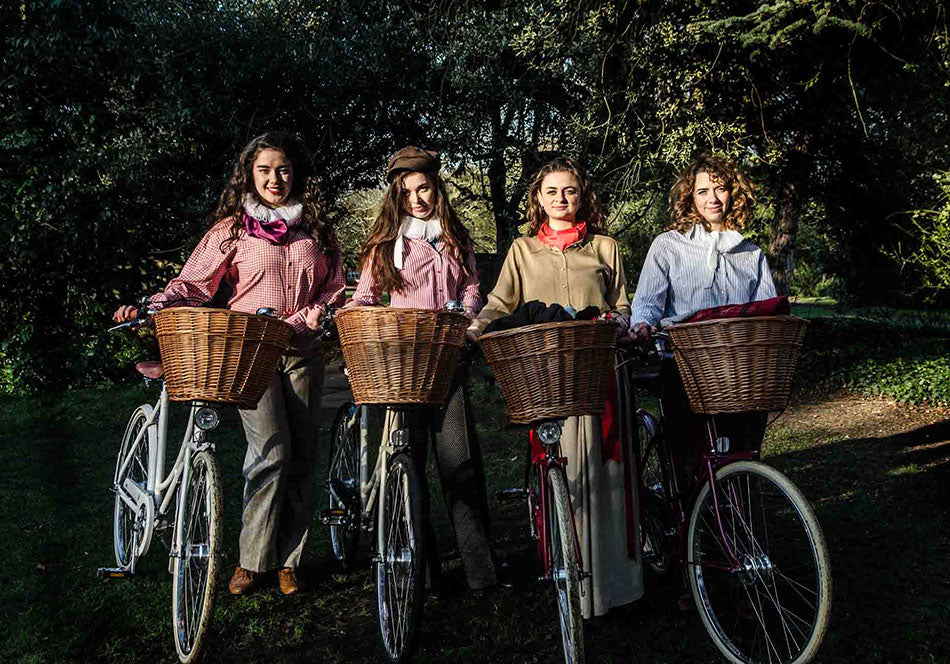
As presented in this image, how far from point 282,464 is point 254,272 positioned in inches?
36.5

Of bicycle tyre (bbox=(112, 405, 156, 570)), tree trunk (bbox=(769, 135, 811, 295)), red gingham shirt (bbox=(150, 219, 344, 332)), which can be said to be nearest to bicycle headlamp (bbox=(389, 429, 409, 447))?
red gingham shirt (bbox=(150, 219, 344, 332))

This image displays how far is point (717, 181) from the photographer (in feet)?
12.5

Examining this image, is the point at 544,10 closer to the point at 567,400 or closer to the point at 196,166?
the point at 196,166

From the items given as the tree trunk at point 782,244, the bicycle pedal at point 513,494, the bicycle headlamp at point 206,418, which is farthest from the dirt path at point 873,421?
the bicycle headlamp at point 206,418

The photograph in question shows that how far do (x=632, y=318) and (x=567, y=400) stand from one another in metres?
1.07

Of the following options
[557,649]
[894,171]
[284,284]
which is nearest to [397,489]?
[557,649]

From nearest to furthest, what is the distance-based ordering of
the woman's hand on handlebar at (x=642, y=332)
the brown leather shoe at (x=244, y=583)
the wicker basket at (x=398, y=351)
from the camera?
1. the wicker basket at (x=398, y=351)
2. the woman's hand on handlebar at (x=642, y=332)
3. the brown leather shoe at (x=244, y=583)

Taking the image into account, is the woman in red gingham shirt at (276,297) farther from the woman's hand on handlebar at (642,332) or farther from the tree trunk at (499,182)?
the tree trunk at (499,182)

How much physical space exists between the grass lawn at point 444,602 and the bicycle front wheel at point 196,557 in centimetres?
25

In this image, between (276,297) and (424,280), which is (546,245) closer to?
(424,280)

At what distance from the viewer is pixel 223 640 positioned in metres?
3.66

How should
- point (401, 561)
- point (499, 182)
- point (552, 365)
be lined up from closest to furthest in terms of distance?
point (552, 365), point (401, 561), point (499, 182)

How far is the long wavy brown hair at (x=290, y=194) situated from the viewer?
407 cm

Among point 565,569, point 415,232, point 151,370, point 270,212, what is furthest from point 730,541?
point 151,370
